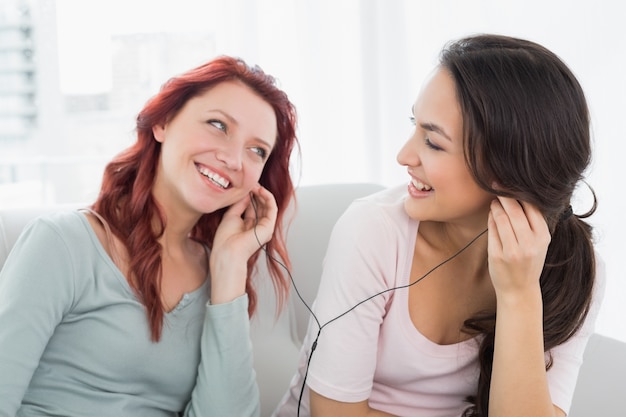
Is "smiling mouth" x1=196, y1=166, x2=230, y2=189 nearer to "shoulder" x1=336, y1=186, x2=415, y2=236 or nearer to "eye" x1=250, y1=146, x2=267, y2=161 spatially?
"eye" x1=250, y1=146, x2=267, y2=161

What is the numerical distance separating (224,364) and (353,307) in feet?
1.00

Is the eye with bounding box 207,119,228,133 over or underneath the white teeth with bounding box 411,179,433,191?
over

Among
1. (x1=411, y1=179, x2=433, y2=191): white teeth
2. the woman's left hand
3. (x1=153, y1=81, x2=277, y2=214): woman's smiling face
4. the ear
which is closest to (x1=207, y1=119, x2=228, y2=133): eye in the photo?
(x1=153, y1=81, x2=277, y2=214): woman's smiling face

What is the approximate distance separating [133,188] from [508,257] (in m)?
0.77

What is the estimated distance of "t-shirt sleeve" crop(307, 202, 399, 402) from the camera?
53.7 inches

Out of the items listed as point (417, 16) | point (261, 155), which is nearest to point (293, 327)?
point (261, 155)

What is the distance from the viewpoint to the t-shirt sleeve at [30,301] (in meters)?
1.22

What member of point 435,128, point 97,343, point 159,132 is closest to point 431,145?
point 435,128

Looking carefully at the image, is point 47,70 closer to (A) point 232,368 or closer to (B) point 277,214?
(B) point 277,214

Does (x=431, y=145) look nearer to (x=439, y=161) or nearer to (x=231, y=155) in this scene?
(x=439, y=161)

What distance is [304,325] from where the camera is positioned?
1.96m

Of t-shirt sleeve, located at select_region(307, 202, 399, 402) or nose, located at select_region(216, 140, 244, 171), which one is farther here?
nose, located at select_region(216, 140, 244, 171)

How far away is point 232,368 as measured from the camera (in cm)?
148

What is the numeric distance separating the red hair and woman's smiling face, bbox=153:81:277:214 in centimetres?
2
